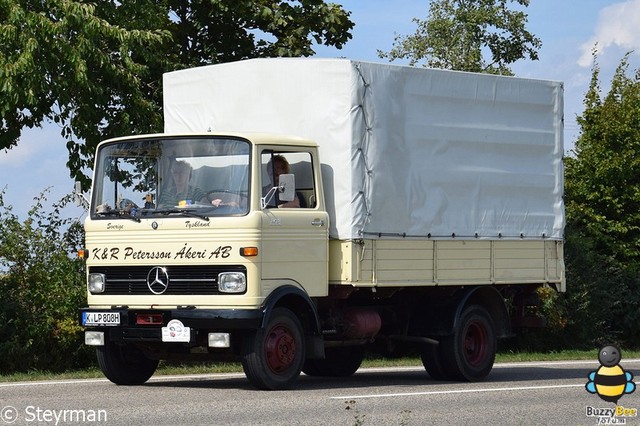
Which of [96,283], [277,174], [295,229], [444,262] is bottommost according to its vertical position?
[96,283]

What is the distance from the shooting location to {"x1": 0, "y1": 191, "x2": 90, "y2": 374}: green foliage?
64.5ft

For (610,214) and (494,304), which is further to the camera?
(610,214)

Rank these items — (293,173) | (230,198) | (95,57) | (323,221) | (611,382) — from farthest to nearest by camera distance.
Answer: (95,57)
(293,173)
(323,221)
(230,198)
(611,382)

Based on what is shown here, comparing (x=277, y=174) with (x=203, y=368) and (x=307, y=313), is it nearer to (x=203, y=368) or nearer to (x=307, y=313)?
(x=307, y=313)

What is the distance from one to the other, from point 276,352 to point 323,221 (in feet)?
5.10

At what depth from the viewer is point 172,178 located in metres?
14.3

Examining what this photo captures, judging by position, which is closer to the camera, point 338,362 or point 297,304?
point 297,304

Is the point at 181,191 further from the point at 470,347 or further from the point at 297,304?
the point at 470,347

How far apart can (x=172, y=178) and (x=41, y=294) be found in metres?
6.63

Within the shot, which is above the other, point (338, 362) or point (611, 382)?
point (611, 382)

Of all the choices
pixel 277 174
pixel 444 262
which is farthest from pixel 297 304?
pixel 444 262

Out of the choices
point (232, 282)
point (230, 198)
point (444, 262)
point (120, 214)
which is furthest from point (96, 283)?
point (444, 262)

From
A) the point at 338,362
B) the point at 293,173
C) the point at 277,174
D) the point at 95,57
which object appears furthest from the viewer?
the point at 95,57

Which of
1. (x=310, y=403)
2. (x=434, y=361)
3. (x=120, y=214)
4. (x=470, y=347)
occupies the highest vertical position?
(x=120, y=214)
